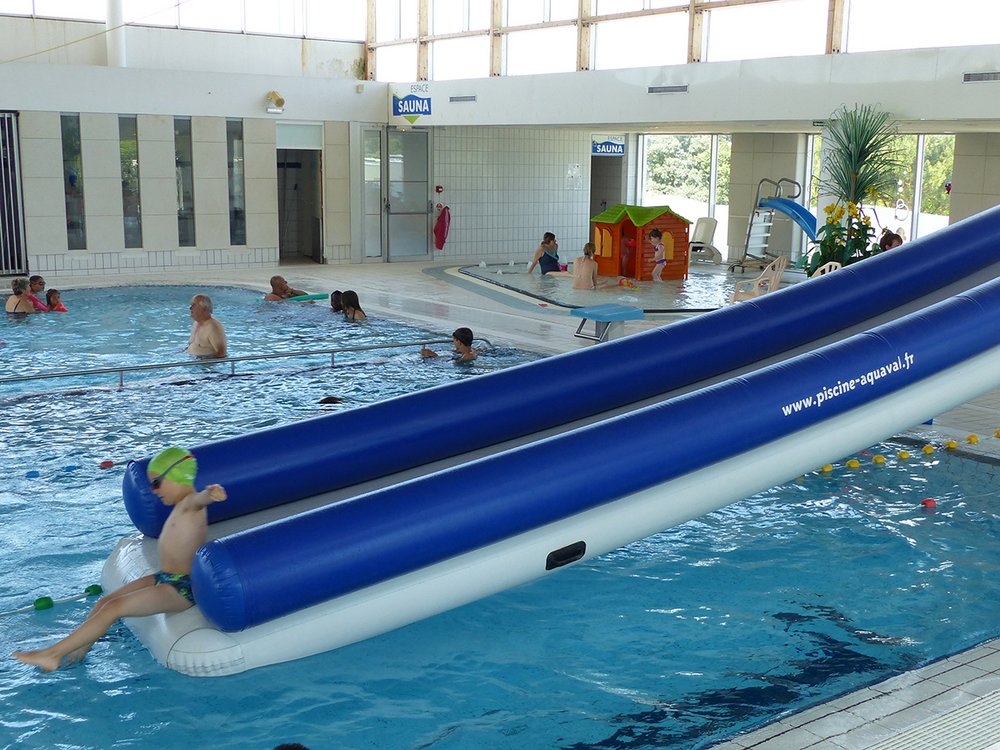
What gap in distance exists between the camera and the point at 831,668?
4672 mm

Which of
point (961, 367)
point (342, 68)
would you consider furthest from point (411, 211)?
point (961, 367)

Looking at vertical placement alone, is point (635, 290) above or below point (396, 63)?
below

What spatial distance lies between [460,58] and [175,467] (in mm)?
14173

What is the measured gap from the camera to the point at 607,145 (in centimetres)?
2177

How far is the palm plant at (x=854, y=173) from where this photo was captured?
11219 millimetres

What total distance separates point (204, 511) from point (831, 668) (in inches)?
109

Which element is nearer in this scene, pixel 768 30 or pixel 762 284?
pixel 768 30

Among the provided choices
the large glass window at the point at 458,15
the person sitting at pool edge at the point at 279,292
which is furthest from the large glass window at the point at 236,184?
the person sitting at pool edge at the point at 279,292

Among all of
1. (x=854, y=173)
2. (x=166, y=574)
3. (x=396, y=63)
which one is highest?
(x=396, y=63)

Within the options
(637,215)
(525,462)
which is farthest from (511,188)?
(525,462)

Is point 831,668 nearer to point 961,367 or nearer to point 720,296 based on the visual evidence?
point 961,367

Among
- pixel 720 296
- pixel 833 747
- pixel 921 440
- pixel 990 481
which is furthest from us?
pixel 720 296

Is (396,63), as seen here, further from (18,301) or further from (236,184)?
(18,301)

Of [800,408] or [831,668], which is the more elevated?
[800,408]
